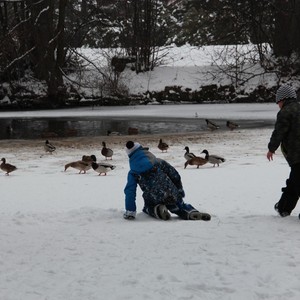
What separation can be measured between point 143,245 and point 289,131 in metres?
2.43

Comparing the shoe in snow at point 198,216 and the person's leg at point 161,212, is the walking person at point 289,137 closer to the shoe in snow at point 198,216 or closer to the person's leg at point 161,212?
the shoe in snow at point 198,216

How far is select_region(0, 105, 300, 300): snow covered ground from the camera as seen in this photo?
4.18 m

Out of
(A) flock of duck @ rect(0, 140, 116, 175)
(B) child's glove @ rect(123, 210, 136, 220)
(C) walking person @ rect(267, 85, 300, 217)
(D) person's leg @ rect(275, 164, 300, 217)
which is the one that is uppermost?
(C) walking person @ rect(267, 85, 300, 217)

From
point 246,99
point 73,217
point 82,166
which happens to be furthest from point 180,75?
point 73,217

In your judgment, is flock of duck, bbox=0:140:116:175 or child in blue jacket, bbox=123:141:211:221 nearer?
child in blue jacket, bbox=123:141:211:221

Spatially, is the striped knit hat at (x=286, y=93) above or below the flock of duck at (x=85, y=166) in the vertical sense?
above

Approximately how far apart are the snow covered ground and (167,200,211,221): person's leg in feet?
0.47

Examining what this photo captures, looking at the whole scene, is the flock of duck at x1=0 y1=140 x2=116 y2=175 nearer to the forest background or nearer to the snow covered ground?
the snow covered ground

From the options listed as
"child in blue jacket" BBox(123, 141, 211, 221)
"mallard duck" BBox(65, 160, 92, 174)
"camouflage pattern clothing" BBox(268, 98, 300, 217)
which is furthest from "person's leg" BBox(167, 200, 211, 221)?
"mallard duck" BBox(65, 160, 92, 174)

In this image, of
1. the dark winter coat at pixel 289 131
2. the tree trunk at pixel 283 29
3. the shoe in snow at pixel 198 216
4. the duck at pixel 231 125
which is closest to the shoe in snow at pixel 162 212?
the shoe in snow at pixel 198 216

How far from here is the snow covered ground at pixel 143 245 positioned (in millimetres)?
4180

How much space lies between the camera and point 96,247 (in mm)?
5293

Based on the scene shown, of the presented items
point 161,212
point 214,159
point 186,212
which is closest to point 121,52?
point 214,159

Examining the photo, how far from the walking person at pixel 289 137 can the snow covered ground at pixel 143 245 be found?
29 centimetres
